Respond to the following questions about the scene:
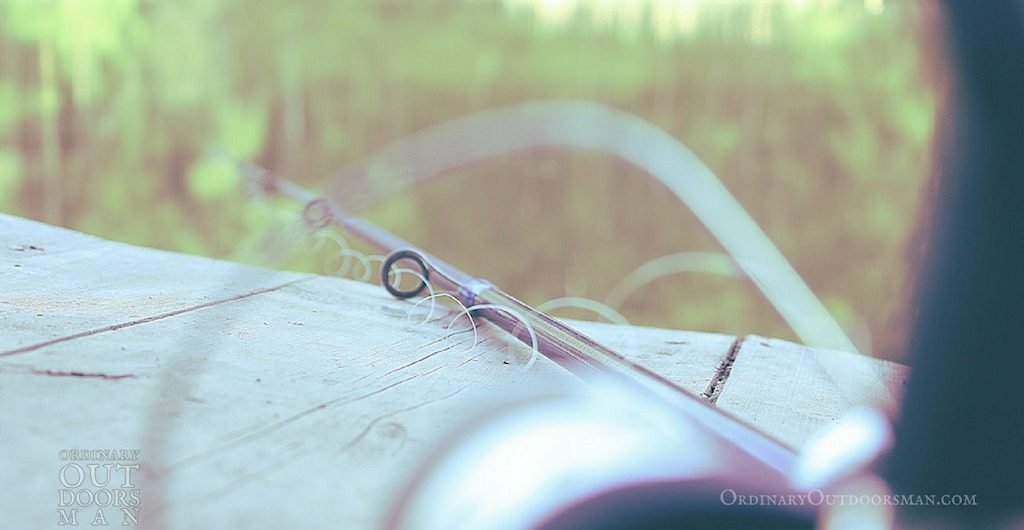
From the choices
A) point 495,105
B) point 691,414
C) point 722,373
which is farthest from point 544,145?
point 495,105

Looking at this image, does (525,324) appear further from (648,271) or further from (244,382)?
(648,271)

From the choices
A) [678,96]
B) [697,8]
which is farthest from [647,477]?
[678,96]

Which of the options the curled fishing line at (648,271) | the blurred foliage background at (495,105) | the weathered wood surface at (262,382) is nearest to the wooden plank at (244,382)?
the weathered wood surface at (262,382)

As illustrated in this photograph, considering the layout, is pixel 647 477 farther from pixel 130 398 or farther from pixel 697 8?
pixel 697 8

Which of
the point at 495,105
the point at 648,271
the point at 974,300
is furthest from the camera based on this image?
the point at 648,271

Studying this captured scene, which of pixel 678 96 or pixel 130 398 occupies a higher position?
pixel 678 96

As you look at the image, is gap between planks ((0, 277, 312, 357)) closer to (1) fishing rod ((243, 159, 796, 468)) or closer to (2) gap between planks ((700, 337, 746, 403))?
(1) fishing rod ((243, 159, 796, 468))

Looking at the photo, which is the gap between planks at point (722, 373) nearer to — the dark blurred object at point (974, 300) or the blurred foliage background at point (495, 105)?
the dark blurred object at point (974, 300)
